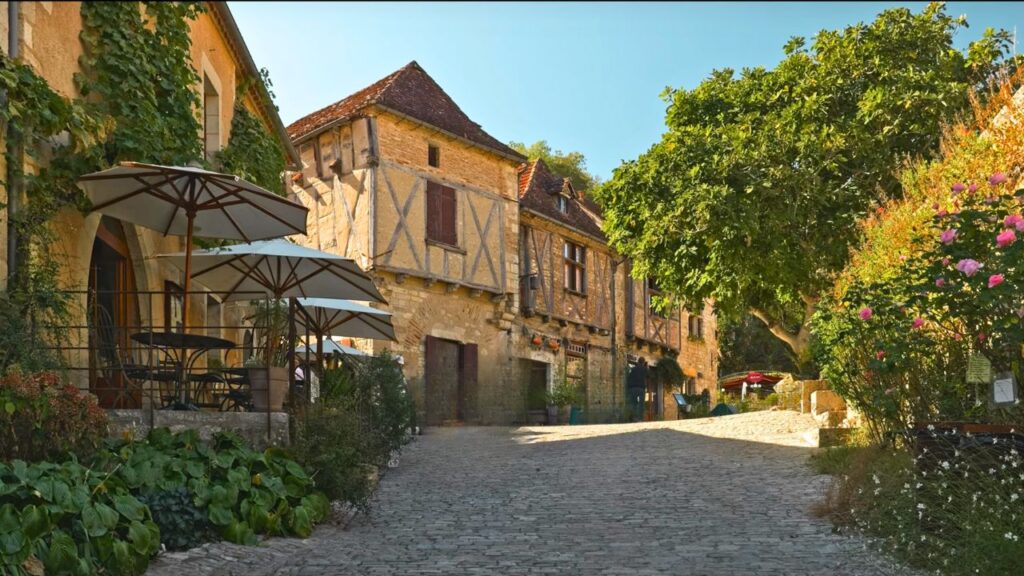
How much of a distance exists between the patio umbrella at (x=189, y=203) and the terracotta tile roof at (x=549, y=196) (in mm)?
13839

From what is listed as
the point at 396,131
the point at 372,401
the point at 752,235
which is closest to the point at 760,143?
the point at 752,235

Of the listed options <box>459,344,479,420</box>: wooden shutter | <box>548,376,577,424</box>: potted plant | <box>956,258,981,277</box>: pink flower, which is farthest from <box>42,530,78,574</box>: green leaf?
<box>548,376,577,424</box>: potted plant

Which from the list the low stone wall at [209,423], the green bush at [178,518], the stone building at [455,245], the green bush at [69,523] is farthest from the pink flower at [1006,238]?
the stone building at [455,245]

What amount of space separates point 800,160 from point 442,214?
7101 millimetres

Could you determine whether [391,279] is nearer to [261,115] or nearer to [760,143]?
[261,115]

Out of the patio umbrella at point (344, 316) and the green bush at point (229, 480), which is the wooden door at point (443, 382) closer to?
the patio umbrella at point (344, 316)

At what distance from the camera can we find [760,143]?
56.6 ft

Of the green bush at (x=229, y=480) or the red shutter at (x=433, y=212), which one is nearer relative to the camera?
the green bush at (x=229, y=480)

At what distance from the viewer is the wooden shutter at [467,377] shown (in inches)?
851

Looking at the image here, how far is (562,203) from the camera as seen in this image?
25.9 m

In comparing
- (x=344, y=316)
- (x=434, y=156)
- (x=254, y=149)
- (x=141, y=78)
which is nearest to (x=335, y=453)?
(x=141, y=78)

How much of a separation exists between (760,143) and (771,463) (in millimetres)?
7355

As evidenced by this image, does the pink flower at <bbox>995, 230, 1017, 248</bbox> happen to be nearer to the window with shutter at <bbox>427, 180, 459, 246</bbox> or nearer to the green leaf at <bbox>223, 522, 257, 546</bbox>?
Result: the green leaf at <bbox>223, 522, 257, 546</bbox>

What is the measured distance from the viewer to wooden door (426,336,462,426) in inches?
816
